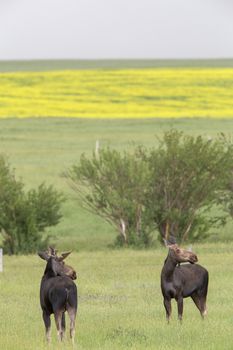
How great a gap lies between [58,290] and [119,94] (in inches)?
2309

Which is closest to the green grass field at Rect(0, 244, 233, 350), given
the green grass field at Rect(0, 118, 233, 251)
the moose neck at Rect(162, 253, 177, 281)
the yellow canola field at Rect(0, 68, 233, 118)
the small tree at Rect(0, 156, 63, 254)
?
the moose neck at Rect(162, 253, 177, 281)

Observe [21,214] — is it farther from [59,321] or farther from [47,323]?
[59,321]

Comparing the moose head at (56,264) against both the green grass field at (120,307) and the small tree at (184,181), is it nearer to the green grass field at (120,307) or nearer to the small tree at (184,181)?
the green grass field at (120,307)

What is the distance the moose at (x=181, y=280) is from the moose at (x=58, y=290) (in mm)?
2049

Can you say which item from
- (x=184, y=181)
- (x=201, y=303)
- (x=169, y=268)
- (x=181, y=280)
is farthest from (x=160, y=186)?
(x=169, y=268)

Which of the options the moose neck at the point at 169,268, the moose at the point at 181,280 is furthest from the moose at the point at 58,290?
the moose neck at the point at 169,268

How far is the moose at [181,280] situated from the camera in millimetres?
15041

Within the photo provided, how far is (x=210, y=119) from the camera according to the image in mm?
63281

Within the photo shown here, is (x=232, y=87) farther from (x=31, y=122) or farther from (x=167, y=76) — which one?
(x=31, y=122)

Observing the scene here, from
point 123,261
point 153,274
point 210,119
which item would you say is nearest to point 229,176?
point 123,261

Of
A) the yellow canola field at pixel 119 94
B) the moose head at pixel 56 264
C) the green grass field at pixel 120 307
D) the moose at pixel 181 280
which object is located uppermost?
the moose head at pixel 56 264

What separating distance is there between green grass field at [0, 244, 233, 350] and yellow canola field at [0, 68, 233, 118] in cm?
3689

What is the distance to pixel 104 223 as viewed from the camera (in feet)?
118

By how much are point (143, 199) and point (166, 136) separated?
1.85 m
